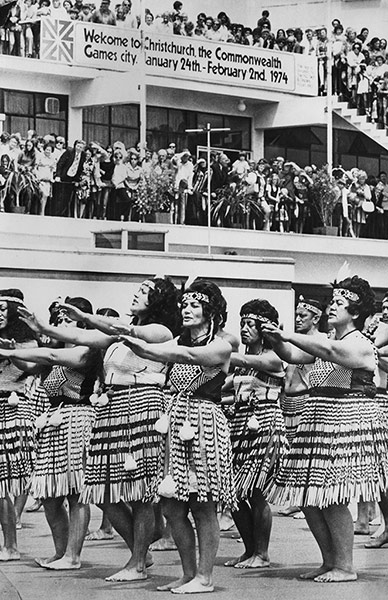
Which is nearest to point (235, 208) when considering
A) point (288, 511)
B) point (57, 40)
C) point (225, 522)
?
point (57, 40)

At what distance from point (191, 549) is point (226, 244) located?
39.9 feet

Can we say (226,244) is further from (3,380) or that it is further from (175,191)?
(3,380)

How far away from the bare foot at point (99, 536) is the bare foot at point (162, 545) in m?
0.51

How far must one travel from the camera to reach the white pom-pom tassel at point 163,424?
257 inches

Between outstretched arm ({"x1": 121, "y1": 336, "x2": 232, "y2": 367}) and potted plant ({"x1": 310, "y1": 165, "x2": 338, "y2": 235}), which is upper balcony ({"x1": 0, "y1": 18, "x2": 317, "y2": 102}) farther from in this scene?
outstretched arm ({"x1": 121, "y1": 336, "x2": 232, "y2": 367})

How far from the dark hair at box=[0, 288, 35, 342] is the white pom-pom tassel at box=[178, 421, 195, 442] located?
119cm

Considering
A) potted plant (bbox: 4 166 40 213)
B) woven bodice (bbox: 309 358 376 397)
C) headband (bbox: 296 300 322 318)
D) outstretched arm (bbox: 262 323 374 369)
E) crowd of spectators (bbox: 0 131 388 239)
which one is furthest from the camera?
crowd of spectators (bbox: 0 131 388 239)

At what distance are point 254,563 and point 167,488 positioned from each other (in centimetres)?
100

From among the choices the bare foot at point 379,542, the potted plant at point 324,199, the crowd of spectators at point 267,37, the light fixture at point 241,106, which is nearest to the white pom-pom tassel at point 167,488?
the bare foot at point 379,542

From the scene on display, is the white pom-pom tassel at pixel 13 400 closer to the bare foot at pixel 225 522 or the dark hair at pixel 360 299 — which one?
the dark hair at pixel 360 299

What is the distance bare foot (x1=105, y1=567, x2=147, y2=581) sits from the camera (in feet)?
22.1

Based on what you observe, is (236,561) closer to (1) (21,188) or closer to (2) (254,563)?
(2) (254,563)

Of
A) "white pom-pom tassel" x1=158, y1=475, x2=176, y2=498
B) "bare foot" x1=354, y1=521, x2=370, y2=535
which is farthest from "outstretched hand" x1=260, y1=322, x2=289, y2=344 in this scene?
"bare foot" x1=354, y1=521, x2=370, y2=535

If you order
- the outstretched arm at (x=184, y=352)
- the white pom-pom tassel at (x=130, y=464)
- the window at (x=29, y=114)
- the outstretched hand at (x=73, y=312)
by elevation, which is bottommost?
the white pom-pom tassel at (x=130, y=464)
